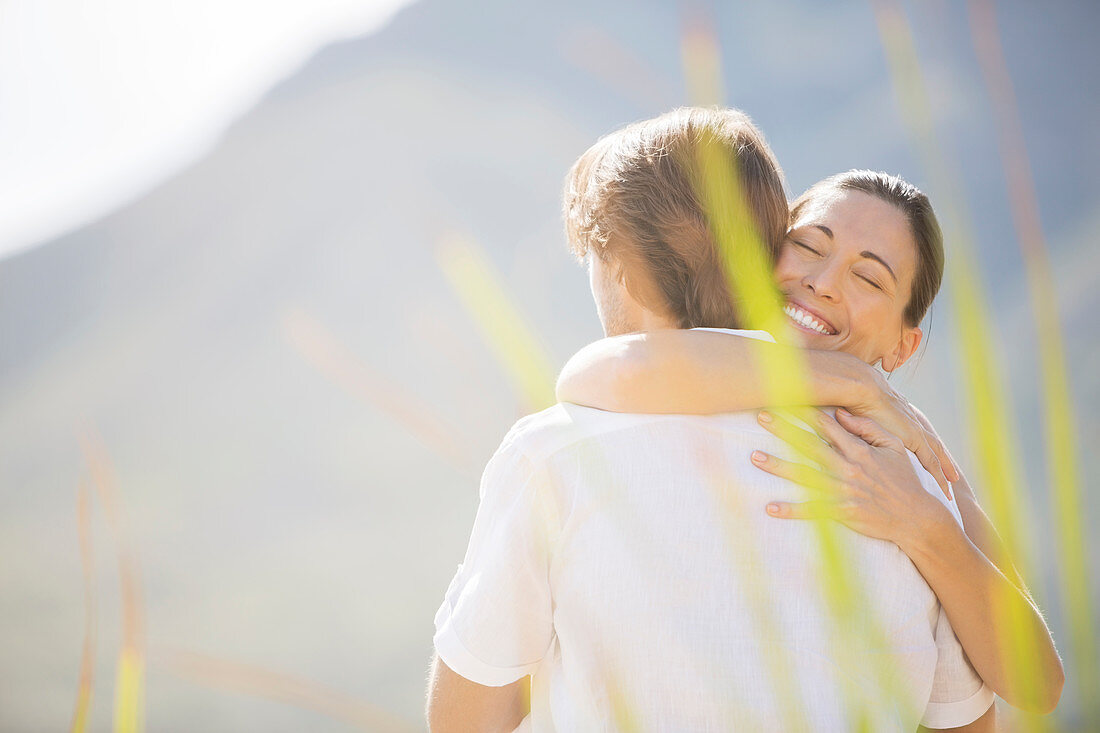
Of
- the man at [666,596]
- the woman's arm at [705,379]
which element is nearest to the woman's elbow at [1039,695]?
the man at [666,596]

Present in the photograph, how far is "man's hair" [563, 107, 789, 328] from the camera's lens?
3.87ft

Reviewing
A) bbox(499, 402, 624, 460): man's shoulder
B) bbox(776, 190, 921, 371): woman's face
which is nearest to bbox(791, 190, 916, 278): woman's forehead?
bbox(776, 190, 921, 371): woman's face

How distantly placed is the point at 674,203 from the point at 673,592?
1.70 feet

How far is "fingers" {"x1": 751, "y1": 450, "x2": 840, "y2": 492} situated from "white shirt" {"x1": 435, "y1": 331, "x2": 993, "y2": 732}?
1 centimetres

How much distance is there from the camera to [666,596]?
3.49 ft

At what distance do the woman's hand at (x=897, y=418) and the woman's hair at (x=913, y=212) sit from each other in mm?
376

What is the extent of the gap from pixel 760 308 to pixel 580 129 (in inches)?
173

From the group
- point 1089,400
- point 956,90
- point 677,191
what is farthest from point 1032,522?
point 677,191

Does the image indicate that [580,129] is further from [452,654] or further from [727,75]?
[452,654]

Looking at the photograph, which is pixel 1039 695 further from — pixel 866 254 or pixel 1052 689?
pixel 866 254

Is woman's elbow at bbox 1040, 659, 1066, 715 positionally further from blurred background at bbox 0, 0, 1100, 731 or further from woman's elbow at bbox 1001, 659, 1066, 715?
blurred background at bbox 0, 0, 1100, 731

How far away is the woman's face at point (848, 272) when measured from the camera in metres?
1.50

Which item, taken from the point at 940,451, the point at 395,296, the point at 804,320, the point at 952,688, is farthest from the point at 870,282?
the point at 395,296

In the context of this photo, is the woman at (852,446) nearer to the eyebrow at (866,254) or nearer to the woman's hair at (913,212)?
the eyebrow at (866,254)
